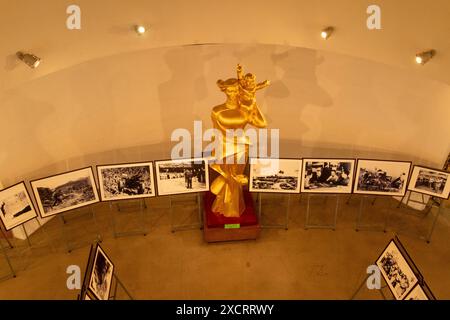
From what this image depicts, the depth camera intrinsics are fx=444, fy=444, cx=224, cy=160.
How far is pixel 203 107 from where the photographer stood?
25.0ft

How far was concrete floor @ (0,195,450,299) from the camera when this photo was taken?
6207 millimetres

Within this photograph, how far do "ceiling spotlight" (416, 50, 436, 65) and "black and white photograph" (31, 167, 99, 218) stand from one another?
457 centimetres

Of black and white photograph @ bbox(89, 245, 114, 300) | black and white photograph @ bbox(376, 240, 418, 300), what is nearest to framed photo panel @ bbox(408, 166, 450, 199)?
black and white photograph @ bbox(376, 240, 418, 300)

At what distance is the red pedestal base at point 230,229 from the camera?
676 cm

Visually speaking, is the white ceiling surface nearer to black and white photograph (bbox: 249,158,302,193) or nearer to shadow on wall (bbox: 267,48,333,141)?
shadow on wall (bbox: 267,48,333,141)

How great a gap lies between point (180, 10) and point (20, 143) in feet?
9.89

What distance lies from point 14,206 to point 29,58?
218 cm

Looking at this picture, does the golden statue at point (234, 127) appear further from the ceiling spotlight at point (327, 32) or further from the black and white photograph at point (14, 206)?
the black and white photograph at point (14, 206)

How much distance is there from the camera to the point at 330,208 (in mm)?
7707

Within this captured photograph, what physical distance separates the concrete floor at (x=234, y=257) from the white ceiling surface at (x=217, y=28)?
8.94 feet

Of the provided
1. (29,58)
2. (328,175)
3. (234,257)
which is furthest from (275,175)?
(29,58)

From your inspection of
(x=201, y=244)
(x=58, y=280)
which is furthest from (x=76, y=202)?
(x=201, y=244)

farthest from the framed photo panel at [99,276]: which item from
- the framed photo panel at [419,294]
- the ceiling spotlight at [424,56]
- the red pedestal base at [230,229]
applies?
the ceiling spotlight at [424,56]

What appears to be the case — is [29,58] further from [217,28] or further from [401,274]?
[401,274]
